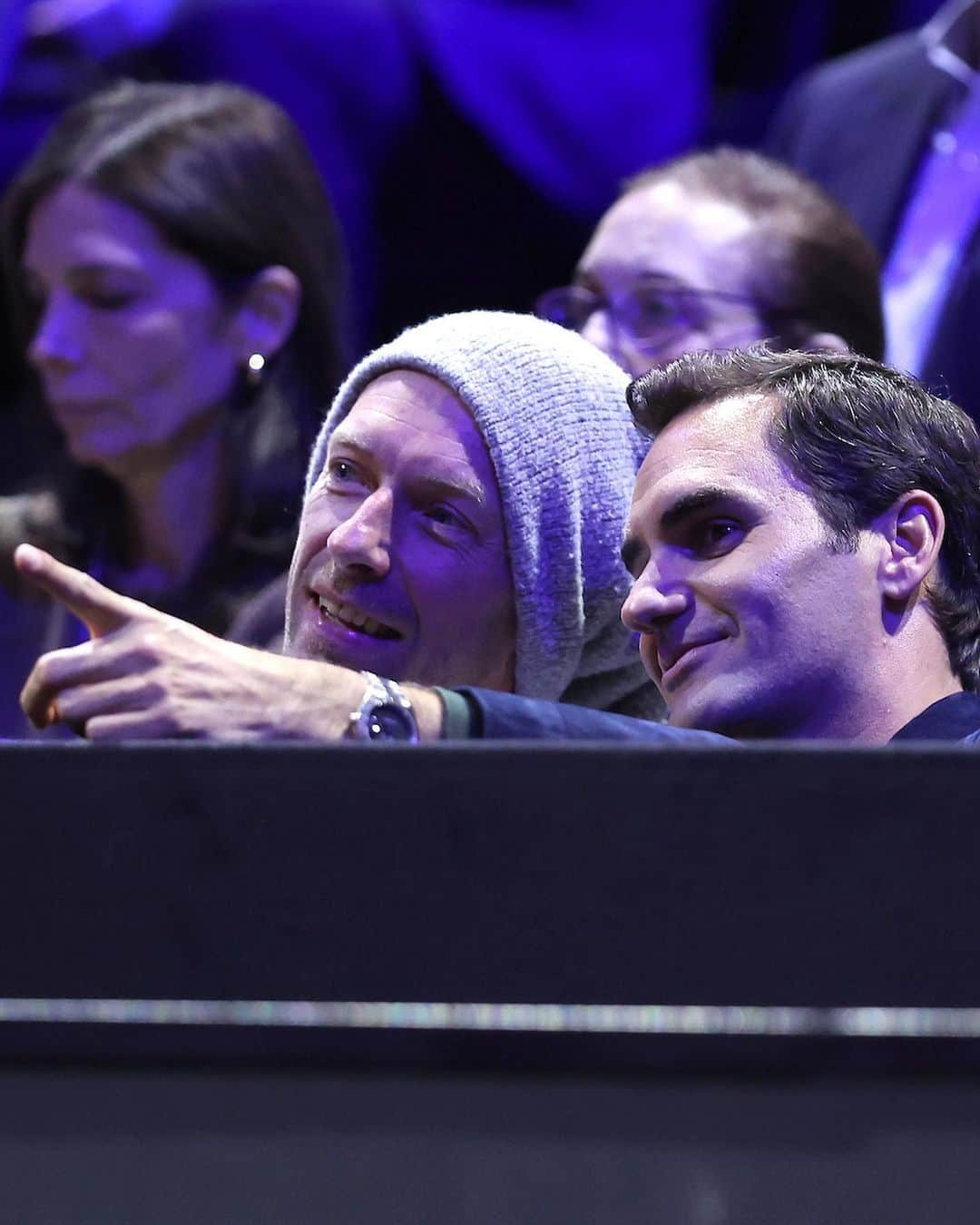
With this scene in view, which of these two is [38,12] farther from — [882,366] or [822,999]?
[822,999]

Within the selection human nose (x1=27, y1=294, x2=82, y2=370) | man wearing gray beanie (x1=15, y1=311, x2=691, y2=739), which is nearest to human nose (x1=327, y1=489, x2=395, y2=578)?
man wearing gray beanie (x1=15, y1=311, x2=691, y2=739)

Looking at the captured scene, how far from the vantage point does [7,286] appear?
3.37 metres

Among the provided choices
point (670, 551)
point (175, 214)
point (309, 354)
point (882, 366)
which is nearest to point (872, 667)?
point (670, 551)

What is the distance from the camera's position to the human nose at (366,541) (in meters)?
1.91

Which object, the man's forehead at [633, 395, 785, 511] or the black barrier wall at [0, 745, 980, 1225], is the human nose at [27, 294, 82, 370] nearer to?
the man's forehead at [633, 395, 785, 511]

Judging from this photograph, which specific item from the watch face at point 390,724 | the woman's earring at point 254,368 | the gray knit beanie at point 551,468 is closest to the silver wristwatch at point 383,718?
the watch face at point 390,724

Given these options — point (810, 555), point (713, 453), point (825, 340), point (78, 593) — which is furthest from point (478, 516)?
point (825, 340)

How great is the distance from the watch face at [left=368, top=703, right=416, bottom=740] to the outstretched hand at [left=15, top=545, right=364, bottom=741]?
2 cm

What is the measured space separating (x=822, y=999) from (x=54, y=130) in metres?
2.71

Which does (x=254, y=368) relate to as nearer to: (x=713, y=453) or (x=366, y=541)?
(x=366, y=541)

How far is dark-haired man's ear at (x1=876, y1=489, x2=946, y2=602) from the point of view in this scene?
179 centimetres

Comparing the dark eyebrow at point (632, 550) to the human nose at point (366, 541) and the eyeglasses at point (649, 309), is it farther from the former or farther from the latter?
the eyeglasses at point (649, 309)

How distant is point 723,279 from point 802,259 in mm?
126

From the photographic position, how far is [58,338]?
3133mm
